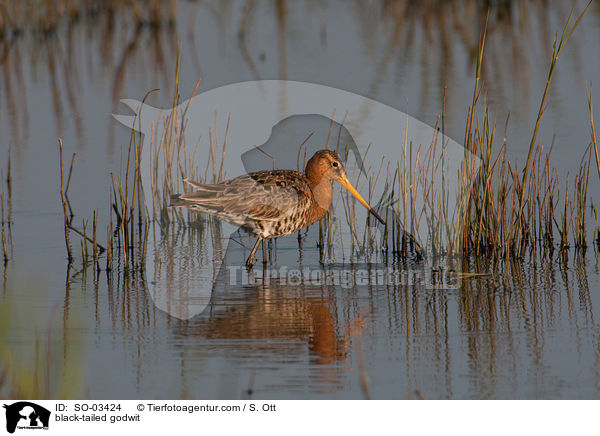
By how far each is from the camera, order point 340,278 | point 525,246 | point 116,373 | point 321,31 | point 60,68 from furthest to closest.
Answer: point 321,31
point 60,68
point 525,246
point 340,278
point 116,373

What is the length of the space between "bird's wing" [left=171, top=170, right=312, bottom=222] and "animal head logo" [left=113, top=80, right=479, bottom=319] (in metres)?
0.42

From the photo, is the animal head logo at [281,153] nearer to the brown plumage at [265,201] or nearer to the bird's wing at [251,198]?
the brown plumage at [265,201]

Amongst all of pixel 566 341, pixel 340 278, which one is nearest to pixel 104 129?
pixel 340 278

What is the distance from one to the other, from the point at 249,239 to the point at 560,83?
7.03 m

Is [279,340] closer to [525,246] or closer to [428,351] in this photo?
[428,351]

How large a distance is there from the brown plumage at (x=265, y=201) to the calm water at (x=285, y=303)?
1.11 feet

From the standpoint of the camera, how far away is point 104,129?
44.8 ft

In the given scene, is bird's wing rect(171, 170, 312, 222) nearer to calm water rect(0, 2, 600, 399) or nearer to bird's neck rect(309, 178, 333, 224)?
bird's neck rect(309, 178, 333, 224)

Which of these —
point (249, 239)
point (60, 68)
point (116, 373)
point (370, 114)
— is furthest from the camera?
point (60, 68)

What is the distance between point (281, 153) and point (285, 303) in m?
4.17

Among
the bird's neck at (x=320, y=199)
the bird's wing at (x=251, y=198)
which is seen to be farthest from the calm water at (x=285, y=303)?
the bird's wing at (x=251, y=198)

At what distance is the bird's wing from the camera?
9242mm

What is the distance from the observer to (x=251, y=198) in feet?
30.6
